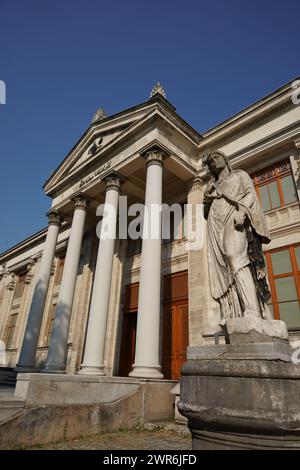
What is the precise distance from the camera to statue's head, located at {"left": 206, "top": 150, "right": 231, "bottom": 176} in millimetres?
4199

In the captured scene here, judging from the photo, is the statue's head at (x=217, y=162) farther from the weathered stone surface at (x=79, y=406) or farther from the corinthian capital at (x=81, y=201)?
the corinthian capital at (x=81, y=201)

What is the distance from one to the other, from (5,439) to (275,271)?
8372mm

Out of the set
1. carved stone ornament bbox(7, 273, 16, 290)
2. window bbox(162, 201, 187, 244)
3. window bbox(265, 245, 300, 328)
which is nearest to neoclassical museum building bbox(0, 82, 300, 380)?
window bbox(265, 245, 300, 328)

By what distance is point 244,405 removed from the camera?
2.30 m

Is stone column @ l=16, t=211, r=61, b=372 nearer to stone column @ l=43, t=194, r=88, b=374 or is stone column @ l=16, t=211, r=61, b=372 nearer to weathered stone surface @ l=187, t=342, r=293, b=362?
stone column @ l=43, t=194, r=88, b=374

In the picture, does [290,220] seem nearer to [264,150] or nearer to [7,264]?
[264,150]

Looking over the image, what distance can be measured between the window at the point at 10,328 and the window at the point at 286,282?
62.0 ft

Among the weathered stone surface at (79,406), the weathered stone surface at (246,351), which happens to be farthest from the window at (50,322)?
the weathered stone surface at (246,351)

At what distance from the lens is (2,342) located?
70.0ft

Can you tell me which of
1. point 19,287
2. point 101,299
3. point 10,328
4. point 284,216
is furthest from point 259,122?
point 10,328

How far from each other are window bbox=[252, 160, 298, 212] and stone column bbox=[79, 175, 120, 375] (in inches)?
226

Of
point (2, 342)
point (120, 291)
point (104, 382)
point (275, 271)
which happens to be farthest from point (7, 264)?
point (275, 271)

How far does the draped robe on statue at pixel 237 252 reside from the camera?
131 inches

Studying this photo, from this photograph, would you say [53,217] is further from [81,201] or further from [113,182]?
[113,182]
